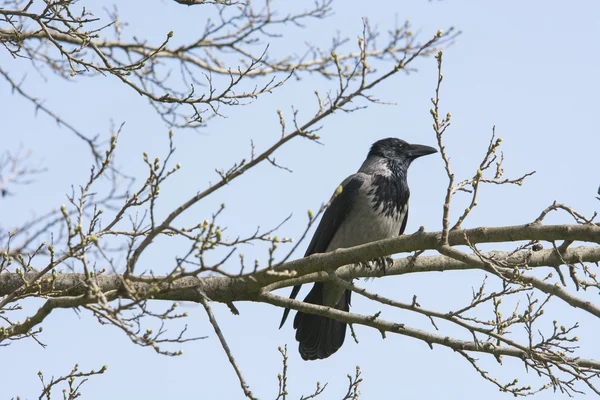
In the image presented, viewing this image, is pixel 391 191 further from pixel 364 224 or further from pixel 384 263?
pixel 384 263

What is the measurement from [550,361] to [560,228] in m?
0.76

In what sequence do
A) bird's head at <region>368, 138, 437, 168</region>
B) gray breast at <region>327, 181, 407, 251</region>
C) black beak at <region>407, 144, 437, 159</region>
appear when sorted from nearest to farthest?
gray breast at <region>327, 181, 407, 251</region> → bird's head at <region>368, 138, 437, 168</region> → black beak at <region>407, 144, 437, 159</region>

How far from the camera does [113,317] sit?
3.41 m

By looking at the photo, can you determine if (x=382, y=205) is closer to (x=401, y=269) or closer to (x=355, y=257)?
(x=401, y=269)

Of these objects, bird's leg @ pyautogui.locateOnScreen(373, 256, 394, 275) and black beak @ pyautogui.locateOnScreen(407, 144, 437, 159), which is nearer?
bird's leg @ pyautogui.locateOnScreen(373, 256, 394, 275)

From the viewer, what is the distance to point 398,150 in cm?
785

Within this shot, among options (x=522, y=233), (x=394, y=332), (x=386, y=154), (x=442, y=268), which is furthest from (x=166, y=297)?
(x=386, y=154)

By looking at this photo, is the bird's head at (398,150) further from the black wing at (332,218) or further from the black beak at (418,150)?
the black wing at (332,218)

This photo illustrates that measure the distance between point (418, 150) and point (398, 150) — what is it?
201mm

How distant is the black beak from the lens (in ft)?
25.7

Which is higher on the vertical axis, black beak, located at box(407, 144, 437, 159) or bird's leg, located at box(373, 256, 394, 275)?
black beak, located at box(407, 144, 437, 159)

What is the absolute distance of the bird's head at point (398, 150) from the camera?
7.73 m

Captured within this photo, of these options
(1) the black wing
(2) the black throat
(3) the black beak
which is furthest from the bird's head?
(1) the black wing

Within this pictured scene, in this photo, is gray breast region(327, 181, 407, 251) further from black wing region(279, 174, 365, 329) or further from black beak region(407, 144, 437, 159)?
black beak region(407, 144, 437, 159)
